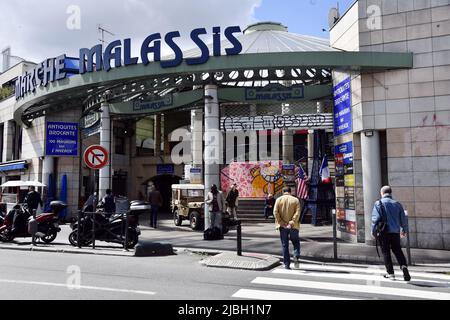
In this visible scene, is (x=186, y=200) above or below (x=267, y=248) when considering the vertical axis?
above

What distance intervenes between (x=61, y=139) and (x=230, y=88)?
9.66 m

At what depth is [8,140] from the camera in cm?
2594

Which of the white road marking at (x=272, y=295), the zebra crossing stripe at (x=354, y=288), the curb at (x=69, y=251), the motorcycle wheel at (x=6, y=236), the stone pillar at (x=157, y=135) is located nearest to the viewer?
the white road marking at (x=272, y=295)

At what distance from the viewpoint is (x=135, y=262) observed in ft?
30.4

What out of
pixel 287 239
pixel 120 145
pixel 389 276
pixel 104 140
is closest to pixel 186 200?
pixel 104 140

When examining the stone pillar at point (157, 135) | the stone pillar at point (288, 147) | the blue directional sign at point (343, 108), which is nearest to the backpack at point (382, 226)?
the blue directional sign at point (343, 108)

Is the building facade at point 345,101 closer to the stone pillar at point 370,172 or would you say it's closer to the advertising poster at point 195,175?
the stone pillar at point 370,172

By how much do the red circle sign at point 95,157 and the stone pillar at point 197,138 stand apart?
49.5 feet

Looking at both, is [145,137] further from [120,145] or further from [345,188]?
[345,188]

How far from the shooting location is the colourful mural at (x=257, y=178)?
25625mm

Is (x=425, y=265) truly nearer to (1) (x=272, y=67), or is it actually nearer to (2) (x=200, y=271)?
(2) (x=200, y=271)

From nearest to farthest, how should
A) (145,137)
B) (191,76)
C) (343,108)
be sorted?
(343,108) → (191,76) → (145,137)
